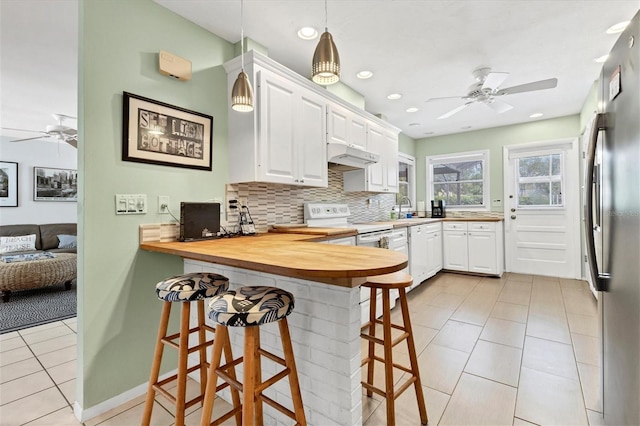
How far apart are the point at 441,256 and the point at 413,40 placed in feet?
11.5

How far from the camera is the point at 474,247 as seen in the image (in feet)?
15.6

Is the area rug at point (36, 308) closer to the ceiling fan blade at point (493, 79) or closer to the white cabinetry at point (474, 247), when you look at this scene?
the ceiling fan blade at point (493, 79)

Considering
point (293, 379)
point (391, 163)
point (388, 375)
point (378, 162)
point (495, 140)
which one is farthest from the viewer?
point (495, 140)

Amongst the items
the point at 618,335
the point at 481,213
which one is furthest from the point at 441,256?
the point at 618,335

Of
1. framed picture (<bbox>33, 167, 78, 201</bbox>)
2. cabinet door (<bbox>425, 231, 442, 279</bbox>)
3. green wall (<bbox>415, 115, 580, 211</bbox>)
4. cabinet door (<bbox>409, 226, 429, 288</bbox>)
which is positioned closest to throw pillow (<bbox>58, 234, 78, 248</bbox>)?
framed picture (<bbox>33, 167, 78, 201</bbox>)

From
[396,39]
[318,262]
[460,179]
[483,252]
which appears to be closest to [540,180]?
[460,179]

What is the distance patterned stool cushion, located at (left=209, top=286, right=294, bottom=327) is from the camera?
3.51 ft

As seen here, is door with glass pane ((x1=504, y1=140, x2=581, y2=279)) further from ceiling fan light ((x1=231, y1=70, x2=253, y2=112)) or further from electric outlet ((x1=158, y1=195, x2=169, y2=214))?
electric outlet ((x1=158, y1=195, x2=169, y2=214))

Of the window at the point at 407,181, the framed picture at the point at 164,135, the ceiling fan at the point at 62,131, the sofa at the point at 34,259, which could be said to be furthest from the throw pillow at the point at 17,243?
the window at the point at 407,181

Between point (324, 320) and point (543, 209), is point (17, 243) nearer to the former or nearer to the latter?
point (324, 320)

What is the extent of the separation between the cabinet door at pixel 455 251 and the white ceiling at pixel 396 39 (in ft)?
7.20

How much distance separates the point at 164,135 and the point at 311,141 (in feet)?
3.98

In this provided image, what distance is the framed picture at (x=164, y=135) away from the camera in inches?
71.9

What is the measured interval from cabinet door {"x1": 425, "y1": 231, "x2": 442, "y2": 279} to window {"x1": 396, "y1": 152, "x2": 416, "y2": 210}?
3.42ft
